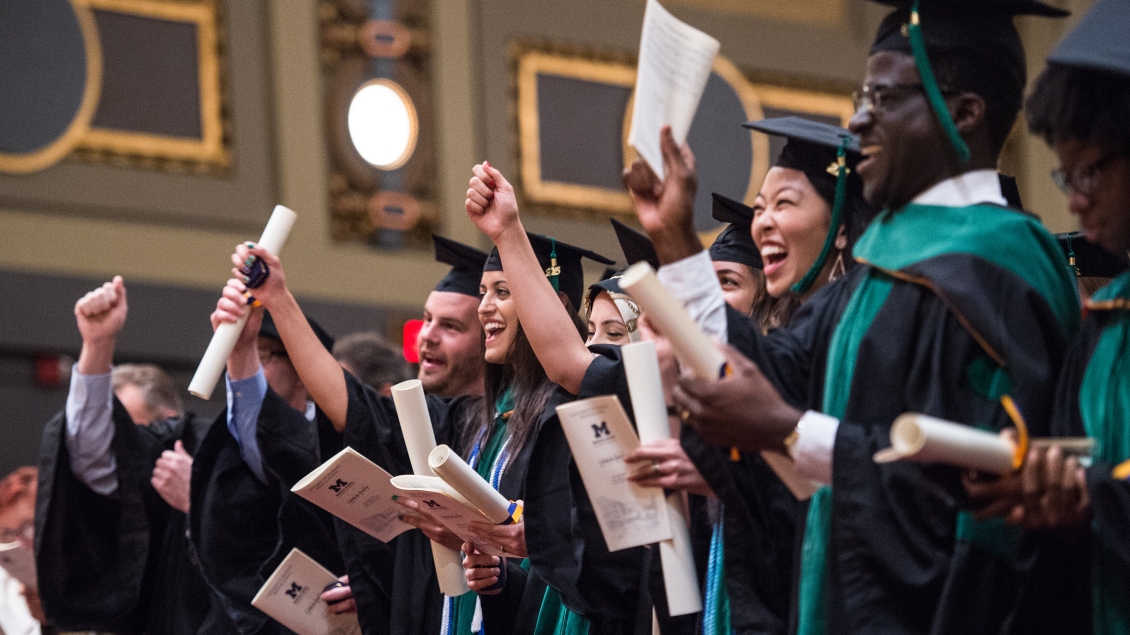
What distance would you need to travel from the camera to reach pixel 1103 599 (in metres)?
2.23

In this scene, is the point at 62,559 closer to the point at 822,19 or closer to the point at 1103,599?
the point at 1103,599

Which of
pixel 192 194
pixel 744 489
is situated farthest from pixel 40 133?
pixel 744 489

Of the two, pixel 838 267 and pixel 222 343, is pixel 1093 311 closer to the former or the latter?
pixel 838 267

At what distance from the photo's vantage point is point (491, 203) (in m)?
3.58

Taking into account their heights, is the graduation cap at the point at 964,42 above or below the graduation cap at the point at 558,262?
above

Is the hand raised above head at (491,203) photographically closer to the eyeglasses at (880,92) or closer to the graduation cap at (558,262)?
the graduation cap at (558,262)

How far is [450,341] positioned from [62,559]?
62.3 inches

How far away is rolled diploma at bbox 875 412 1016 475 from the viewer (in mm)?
1924

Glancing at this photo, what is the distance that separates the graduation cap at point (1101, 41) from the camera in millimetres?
2293

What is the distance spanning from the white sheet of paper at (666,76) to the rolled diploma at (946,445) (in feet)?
2.43

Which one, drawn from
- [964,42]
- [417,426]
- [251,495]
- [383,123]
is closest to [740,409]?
[964,42]

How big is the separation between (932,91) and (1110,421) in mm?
642

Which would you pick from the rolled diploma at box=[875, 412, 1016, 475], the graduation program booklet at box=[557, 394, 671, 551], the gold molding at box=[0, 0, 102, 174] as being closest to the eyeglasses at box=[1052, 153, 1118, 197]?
the rolled diploma at box=[875, 412, 1016, 475]

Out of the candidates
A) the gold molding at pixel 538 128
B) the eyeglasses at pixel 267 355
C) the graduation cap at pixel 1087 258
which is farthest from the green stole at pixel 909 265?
the gold molding at pixel 538 128
